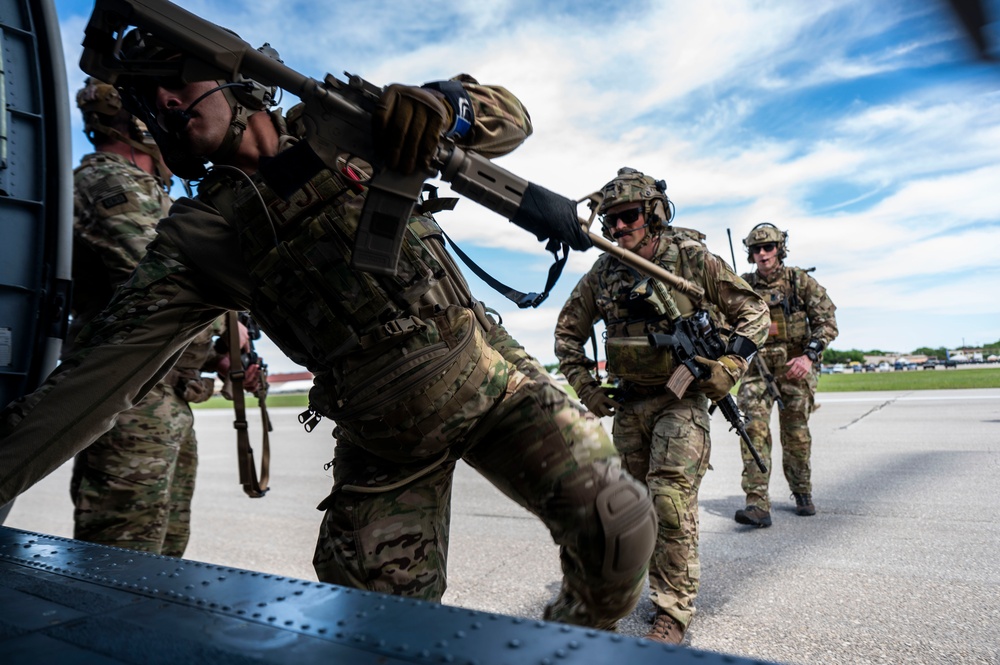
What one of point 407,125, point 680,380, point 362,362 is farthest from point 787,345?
point 407,125

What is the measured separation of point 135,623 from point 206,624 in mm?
143

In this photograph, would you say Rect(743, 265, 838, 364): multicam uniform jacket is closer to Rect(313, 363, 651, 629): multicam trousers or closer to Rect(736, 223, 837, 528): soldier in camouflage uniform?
Rect(736, 223, 837, 528): soldier in camouflage uniform

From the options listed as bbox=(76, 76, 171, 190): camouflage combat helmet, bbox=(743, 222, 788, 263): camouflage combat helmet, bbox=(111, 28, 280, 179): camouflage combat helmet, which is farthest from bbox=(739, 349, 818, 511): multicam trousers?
bbox=(111, 28, 280, 179): camouflage combat helmet

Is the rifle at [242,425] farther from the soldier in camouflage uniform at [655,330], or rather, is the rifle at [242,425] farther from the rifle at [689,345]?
the rifle at [689,345]

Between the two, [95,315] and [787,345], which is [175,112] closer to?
[95,315]

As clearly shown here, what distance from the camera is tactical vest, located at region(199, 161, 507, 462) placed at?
1.92 metres

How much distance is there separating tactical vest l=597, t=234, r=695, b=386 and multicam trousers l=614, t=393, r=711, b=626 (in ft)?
0.62

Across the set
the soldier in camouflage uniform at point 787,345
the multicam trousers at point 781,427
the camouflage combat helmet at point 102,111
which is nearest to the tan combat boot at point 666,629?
the multicam trousers at point 781,427

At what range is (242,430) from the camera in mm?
3453

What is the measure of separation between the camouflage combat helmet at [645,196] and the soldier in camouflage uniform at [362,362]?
202 centimetres

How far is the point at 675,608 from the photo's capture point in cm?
333

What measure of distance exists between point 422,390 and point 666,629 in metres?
1.99

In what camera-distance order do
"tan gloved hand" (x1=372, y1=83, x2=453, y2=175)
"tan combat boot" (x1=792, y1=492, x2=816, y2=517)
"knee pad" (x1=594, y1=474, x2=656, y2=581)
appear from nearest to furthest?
"tan gloved hand" (x1=372, y1=83, x2=453, y2=175)
"knee pad" (x1=594, y1=474, x2=656, y2=581)
"tan combat boot" (x1=792, y1=492, x2=816, y2=517)

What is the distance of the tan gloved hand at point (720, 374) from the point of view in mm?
3842
